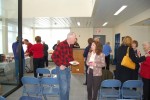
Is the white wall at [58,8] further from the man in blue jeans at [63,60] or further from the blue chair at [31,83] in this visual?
the man in blue jeans at [63,60]

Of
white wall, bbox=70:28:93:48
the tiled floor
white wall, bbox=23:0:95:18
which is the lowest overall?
the tiled floor

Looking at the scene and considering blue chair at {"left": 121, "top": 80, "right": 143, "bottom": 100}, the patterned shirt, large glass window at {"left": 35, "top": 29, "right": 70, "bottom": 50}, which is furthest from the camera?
large glass window at {"left": 35, "top": 29, "right": 70, "bottom": 50}

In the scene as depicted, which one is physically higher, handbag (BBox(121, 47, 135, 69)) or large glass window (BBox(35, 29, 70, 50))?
large glass window (BBox(35, 29, 70, 50))

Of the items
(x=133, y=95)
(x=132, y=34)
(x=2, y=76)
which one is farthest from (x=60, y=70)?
(x=132, y=34)

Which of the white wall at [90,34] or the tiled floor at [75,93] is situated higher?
the white wall at [90,34]

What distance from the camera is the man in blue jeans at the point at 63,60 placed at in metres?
3.77

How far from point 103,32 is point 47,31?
14.0ft

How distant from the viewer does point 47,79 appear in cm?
412

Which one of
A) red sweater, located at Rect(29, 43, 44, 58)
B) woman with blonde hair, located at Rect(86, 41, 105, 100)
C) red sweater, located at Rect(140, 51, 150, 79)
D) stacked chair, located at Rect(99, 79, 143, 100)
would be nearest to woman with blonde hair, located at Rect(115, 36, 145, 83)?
red sweater, located at Rect(140, 51, 150, 79)

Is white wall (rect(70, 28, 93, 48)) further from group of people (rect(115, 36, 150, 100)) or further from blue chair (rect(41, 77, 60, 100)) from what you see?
blue chair (rect(41, 77, 60, 100))

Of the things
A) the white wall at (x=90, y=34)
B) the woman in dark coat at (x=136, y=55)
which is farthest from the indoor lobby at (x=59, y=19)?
the white wall at (x=90, y=34)

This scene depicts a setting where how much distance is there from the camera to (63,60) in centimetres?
376

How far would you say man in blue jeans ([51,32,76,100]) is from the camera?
3.77m

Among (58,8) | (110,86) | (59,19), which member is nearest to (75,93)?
(110,86)
